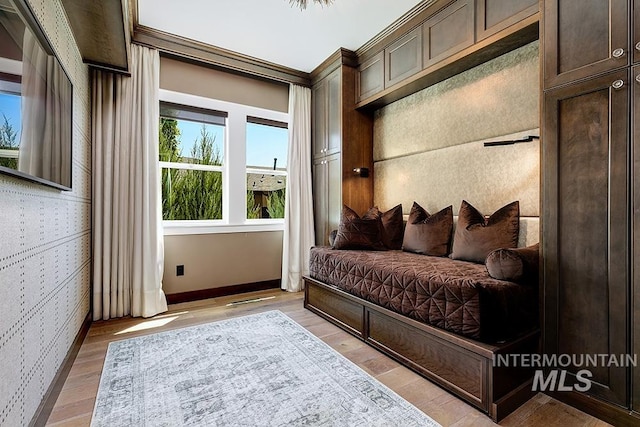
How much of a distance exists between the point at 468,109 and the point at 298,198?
85.1 inches

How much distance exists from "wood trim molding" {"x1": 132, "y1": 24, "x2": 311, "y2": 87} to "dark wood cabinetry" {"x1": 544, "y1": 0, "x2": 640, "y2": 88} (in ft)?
9.40

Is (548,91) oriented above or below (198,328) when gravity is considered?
above

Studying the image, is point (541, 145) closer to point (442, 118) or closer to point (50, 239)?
point (442, 118)

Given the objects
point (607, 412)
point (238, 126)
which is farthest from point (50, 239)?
point (607, 412)

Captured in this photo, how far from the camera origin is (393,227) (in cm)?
320

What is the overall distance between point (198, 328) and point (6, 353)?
1.63m

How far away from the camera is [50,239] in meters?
1.71

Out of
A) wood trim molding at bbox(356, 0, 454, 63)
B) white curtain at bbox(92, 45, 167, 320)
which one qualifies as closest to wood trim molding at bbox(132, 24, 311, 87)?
white curtain at bbox(92, 45, 167, 320)

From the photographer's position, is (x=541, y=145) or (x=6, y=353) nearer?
(x=6, y=353)

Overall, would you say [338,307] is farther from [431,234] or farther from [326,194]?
[326,194]

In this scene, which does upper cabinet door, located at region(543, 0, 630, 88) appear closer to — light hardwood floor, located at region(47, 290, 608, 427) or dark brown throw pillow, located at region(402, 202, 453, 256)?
dark brown throw pillow, located at region(402, 202, 453, 256)

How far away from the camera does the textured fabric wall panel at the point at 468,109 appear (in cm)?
233

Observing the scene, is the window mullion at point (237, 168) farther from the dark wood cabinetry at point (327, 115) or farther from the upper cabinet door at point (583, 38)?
the upper cabinet door at point (583, 38)

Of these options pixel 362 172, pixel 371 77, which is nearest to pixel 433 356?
pixel 362 172
